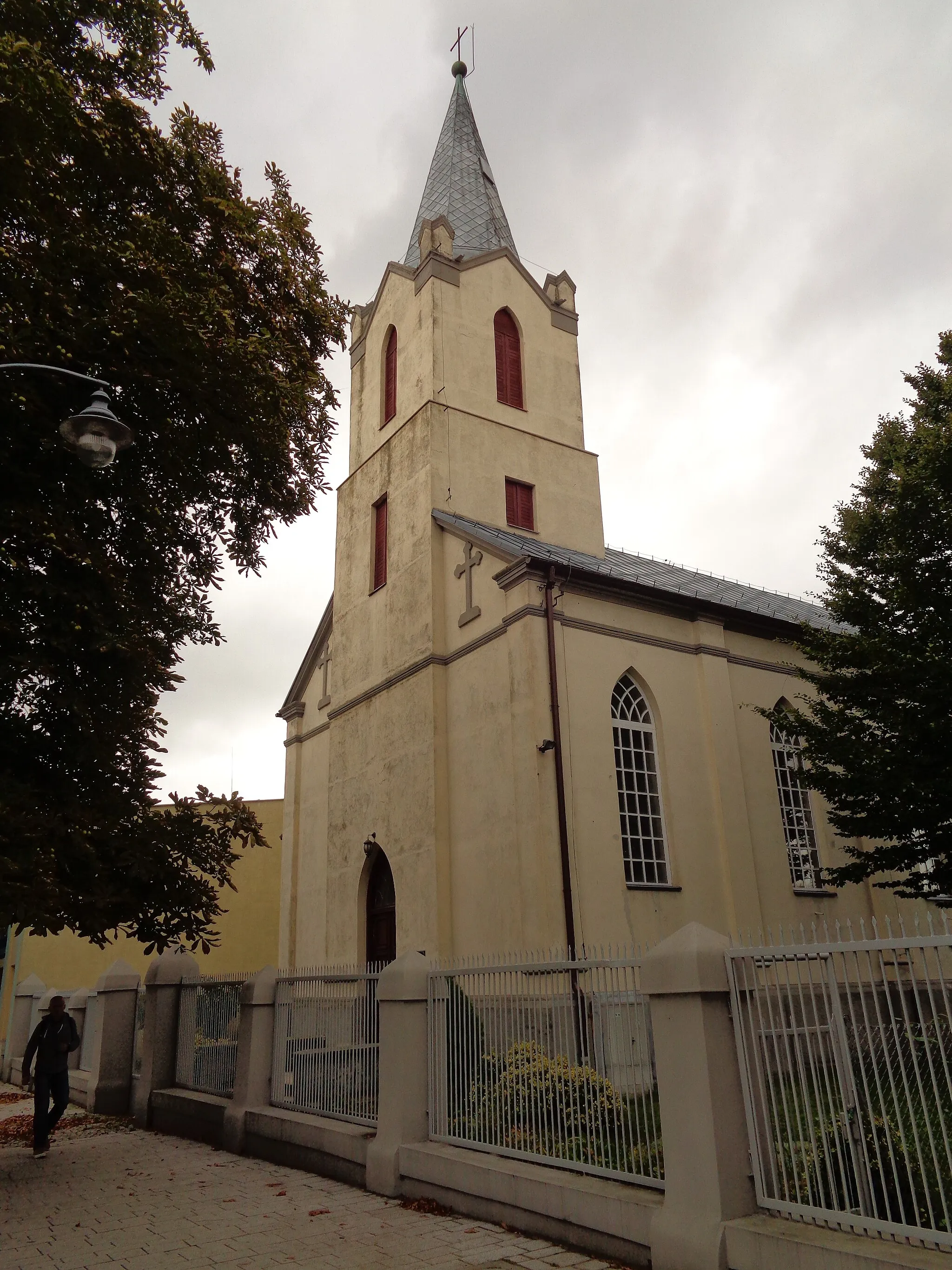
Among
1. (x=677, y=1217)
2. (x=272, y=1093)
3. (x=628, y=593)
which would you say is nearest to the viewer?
(x=677, y=1217)

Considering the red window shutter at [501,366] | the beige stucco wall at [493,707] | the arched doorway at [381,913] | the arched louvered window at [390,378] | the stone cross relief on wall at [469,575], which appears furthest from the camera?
the arched louvered window at [390,378]

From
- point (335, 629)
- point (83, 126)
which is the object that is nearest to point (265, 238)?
point (83, 126)

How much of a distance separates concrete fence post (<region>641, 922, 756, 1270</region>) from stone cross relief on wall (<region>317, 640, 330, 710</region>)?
15451 mm

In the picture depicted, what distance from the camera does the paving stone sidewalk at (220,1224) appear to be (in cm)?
682

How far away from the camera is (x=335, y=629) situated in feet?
69.7

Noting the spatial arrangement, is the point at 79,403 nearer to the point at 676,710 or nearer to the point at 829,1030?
the point at 829,1030

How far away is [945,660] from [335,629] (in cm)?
1287

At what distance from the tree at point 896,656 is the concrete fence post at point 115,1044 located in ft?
36.9

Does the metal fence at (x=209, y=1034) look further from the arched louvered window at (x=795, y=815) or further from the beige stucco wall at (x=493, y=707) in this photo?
the arched louvered window at (x=795, y=815)

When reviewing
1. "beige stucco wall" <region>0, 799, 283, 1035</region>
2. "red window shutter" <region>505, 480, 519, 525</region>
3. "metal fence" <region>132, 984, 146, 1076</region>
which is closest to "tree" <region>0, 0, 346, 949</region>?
"metal fence" <region>132, 984, 146, 1076</region>

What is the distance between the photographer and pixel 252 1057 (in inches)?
449

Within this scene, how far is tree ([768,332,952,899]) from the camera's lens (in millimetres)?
12672

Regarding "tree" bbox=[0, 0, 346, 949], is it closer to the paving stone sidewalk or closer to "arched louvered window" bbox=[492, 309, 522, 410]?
the paving stone sidewalk

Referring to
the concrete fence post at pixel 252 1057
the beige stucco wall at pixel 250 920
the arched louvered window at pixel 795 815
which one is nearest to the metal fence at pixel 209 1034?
the concrete fence post at pixel 252 1057
